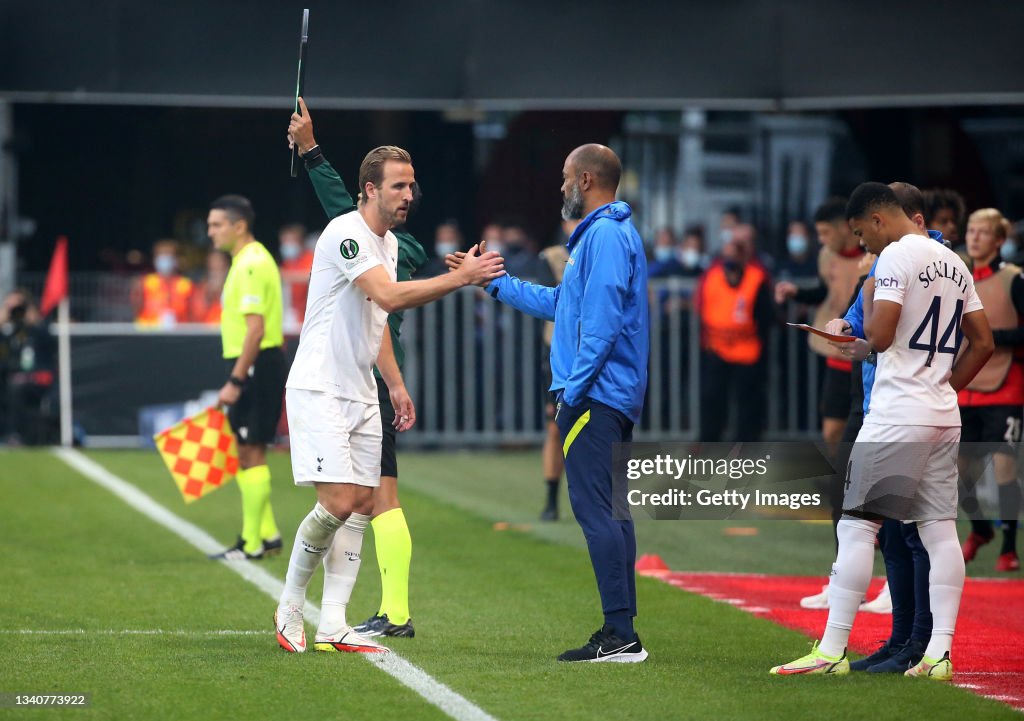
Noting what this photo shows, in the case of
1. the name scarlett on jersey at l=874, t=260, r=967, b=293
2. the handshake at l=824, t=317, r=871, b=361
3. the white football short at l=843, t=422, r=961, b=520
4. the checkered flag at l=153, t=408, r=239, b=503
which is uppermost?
the name scarlett on jersey at l=874, t=260, r=967, b=293

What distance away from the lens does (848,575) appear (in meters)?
6.83

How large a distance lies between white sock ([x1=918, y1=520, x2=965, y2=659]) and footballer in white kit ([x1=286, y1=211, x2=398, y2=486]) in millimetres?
2297

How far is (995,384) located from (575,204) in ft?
13.6

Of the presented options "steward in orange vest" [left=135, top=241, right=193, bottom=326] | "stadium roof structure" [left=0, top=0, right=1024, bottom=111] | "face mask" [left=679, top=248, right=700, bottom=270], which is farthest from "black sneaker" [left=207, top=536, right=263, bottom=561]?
"face mask" [left=679, top=248, right=700, bottom=270]

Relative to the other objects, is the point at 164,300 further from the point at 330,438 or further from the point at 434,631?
the point at 330,438

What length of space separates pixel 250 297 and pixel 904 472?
4.97 m

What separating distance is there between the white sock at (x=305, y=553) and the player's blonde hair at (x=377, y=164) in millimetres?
1366

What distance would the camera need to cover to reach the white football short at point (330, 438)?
711 cm

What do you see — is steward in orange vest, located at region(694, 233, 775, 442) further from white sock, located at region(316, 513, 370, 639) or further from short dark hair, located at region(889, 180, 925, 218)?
white sock, located at region(316, 513, 370, 639)

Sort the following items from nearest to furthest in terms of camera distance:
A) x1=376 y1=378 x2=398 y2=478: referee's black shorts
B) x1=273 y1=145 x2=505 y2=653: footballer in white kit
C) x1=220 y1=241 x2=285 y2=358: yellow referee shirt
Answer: x1=273 y1=145 x2=505 y2=653: footballer in white kit → x1=376 y1=378 x2=398 y2=478: referee's black shorts → x1=220 y1=241 x2=285 y2=358: yellow referee shirt

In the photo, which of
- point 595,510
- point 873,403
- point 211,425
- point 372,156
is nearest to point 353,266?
point 372,156

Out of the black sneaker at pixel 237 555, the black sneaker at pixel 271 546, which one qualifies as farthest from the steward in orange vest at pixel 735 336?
the black sneaker at pixel 237 555

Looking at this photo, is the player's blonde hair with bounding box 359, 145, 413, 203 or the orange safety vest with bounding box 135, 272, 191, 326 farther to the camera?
the orange safety vest with bounding box 135, 272, 191, 326

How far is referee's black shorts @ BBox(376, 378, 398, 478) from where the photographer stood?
8234 mm
